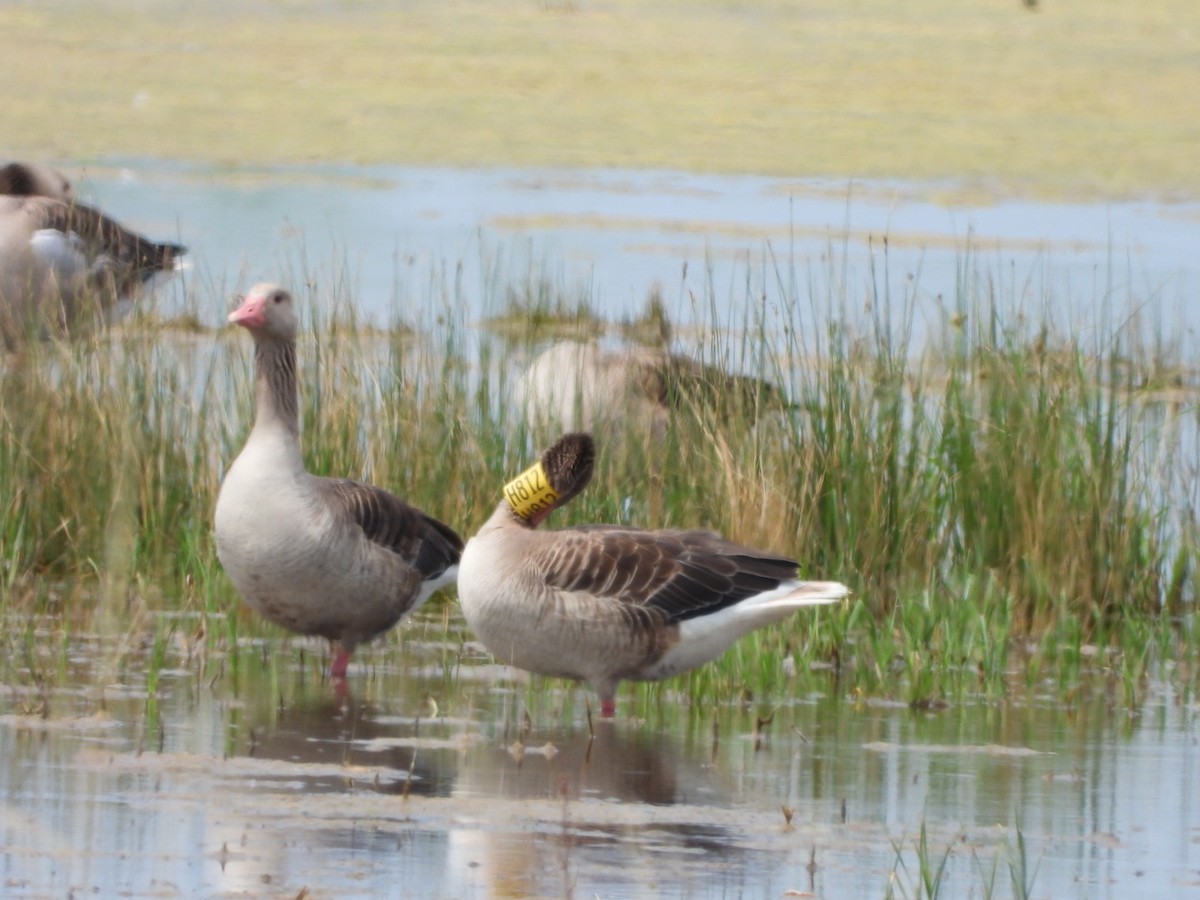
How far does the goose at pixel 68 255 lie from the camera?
1099 centimetres

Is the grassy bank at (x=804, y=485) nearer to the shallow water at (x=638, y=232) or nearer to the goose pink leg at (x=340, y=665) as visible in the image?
the goose pink leg at (x=340, y=665)

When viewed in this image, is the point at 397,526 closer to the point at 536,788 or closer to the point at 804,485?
the point at 536,788

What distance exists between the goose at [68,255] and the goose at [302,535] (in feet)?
13.8

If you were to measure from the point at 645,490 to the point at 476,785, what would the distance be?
3.26m

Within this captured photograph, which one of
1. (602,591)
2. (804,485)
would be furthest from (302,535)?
(804,485)

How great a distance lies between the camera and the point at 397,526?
6727 mm

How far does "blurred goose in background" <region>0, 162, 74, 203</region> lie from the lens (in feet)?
40.5

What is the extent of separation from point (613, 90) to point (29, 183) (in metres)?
14.4

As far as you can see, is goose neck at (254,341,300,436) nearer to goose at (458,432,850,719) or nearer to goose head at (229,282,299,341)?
goose head at (229,282,299,341)

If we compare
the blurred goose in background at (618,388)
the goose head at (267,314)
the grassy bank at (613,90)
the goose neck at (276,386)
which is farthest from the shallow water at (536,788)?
the grassy bank at (613,90)

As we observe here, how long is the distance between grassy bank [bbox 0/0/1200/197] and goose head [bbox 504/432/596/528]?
47.8ft

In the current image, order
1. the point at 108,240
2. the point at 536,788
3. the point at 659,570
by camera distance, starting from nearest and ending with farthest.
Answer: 1. the point at 536,788
2. the point at 659,570
3. the point at 108,240

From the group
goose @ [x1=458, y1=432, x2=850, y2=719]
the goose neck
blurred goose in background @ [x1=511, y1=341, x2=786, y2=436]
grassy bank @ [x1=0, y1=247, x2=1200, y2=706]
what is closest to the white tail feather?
goose @ [x1=458, y1=432, x2=850, y2=719]

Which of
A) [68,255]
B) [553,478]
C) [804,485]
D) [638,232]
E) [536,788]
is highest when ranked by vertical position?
[638,232]
